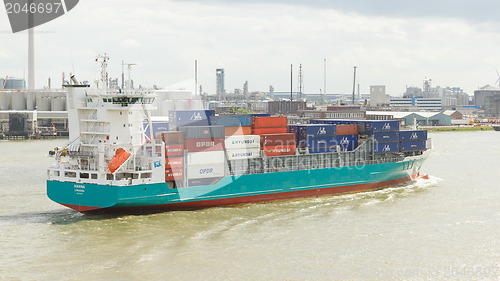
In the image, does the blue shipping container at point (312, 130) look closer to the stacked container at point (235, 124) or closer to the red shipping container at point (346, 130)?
the red shipping container at point (346, 130)

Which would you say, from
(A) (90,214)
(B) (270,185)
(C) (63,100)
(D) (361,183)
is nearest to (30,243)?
(A) (90,214)

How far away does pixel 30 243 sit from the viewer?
20.6 metres

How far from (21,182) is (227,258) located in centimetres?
1869

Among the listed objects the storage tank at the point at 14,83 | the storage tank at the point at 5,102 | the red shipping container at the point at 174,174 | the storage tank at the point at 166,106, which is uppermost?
the storage tank at the point at 14,83

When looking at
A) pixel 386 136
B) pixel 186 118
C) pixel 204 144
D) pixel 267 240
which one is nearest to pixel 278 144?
pixel 204 144

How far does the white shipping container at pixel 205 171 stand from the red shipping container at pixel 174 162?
0.45m

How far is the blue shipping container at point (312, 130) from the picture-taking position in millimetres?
31547

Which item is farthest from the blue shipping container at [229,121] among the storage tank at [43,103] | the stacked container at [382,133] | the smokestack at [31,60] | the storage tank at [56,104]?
the smokestack at [31,60]

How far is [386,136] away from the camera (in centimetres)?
3434

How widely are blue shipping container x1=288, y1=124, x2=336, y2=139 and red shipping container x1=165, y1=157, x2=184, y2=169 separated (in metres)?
8.62

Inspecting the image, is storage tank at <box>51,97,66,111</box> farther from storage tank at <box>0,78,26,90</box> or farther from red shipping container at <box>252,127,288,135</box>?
red shipping container at <box>252,127,288,135</box>

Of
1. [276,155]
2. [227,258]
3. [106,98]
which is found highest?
[106,98]

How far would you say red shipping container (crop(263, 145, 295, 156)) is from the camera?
97.2 ft

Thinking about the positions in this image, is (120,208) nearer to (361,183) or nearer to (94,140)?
(94,140)
